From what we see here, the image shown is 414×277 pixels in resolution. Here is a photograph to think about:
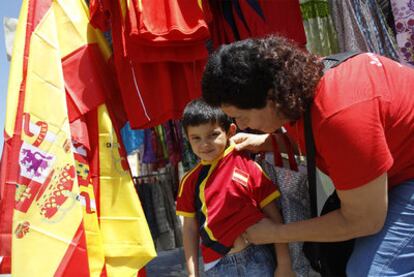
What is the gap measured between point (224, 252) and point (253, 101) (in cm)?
68

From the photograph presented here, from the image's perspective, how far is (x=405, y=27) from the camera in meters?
2.21

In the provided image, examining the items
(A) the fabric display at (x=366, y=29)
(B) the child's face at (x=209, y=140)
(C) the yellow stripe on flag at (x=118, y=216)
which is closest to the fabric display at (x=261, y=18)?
(A) the fabric display at (x=366, y=29)

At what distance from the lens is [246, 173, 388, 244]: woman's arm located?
3.84ft

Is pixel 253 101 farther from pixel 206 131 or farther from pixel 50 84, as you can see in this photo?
pixel 50 84

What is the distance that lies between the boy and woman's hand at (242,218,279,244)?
0.09 ft

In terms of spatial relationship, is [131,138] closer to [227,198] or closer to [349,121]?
[227,198]

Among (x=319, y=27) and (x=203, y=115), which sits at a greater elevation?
(x=319, y=27)

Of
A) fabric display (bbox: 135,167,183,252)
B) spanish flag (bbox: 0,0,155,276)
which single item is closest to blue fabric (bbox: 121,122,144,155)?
fabric display (bbox: 135,167,183,252)

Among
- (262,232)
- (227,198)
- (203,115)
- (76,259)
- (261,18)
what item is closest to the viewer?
(262,232)

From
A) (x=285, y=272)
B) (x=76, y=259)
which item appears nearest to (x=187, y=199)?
(x=285, y=272)

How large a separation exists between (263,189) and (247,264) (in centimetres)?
29

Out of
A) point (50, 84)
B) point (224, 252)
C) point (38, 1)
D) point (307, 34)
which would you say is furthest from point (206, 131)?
point (38, 1)

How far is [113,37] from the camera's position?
220 cm

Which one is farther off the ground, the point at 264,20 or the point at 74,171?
the point at 264,20
